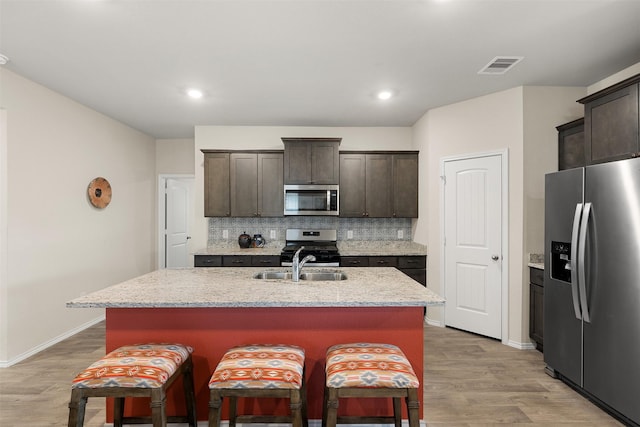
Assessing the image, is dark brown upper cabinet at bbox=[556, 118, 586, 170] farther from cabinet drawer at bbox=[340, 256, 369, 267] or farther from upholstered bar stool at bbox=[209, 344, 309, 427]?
upholstered bar stool at bbox=[209, 344, 309, 427]

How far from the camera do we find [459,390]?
2.65m

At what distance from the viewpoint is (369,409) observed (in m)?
2.13

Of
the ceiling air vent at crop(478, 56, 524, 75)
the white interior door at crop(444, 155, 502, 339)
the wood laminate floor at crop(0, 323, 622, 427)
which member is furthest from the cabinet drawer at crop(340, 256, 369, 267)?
the ceiling air vent at crop(478, 56, 524, 75)

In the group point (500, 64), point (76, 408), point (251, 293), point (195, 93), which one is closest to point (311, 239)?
point (195, 93)

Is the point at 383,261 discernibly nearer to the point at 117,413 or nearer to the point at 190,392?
the point at 190,392

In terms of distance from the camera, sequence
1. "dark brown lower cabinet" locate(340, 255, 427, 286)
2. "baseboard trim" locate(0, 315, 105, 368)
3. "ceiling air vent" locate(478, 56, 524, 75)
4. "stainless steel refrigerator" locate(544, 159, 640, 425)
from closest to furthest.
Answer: "stainless steel refrigerator" locate(544, 159, 640, 425), "ceiling air vent" locate(478, 56, 524, 75), "baseboard trim" locate(0, 315, 105, 368), "dark brown lower cabinet" locate(340, 255, 427, 286)

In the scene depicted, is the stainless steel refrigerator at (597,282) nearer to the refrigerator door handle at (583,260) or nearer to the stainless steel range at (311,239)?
the refrigerator door handle at (583,260)

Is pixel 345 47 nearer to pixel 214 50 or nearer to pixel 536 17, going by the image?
pixel 214 50

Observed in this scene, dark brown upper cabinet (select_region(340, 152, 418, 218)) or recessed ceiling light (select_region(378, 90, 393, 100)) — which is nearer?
recessed ceiling light (select_region(378, 90, 393, 100))

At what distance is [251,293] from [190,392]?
0.67 m

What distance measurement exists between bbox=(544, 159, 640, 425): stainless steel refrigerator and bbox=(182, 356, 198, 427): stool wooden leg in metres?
2.65

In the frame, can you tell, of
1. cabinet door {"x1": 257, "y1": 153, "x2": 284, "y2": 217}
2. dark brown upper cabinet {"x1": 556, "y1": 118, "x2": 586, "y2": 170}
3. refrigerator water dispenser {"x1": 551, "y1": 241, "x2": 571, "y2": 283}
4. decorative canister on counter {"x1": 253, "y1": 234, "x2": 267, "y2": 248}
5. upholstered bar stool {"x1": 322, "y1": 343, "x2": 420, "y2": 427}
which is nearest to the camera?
upholstered bar stool {"x1": 322, "y1": 343, "x2": 420, "y2": 427}

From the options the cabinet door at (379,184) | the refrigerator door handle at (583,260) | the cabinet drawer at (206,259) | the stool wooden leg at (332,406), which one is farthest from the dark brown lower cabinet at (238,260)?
the refrigerator door handle at (583,260)

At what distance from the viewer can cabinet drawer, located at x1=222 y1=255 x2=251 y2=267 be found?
4441 millimetres
